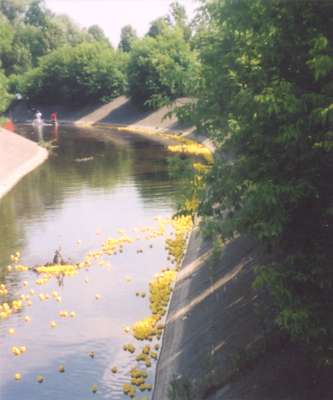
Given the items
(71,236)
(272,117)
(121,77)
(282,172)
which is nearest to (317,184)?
(282,172)

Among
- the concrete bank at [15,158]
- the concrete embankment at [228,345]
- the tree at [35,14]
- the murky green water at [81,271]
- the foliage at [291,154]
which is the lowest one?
the concrete bank at [15,158]

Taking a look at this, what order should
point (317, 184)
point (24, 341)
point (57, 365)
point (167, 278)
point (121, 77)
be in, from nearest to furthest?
point (317, 184) → point (57, 365) → point (24, 341) → point (167, 278) → point (121, 77)

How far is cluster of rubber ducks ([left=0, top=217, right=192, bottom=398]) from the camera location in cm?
1656

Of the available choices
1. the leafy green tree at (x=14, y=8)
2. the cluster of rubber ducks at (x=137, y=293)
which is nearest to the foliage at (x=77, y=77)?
the leafy green tree at (x=14, y=8)

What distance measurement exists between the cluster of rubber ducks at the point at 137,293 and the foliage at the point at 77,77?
68.2 meters

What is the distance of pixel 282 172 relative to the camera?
35.3 feet

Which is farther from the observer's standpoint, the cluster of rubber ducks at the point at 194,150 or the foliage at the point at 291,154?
the cluster of rubber ducks at the point at 194,150

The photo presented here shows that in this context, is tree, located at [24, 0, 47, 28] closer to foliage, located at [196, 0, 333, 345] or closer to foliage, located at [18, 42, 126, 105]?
foliage, located at [18, 42, 126, 105]

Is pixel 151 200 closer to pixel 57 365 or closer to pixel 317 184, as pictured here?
pixel 57 365

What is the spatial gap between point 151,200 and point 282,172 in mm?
25631

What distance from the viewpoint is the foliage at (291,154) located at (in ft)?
32.6

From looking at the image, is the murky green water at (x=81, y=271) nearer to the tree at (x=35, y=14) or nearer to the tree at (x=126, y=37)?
the tree at (x=126, y=37)

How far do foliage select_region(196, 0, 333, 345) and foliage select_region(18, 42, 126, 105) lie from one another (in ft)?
282

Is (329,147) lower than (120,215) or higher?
higher
